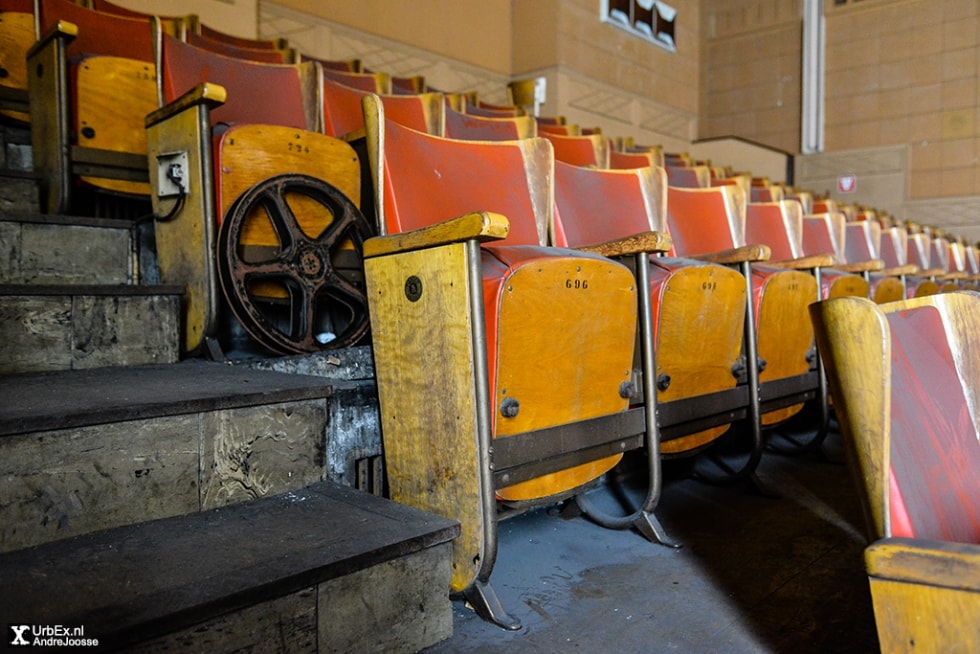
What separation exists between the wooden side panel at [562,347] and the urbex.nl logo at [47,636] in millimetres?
297

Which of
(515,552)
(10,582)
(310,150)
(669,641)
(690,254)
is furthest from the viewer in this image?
(690,254)

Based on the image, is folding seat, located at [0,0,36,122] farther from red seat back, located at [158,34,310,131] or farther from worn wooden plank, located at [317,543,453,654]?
worn wooden plank, located at [317,543,453,654]

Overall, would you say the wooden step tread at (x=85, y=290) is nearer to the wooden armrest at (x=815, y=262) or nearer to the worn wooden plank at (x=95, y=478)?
the worn wooden plank at (x=95, y=478)

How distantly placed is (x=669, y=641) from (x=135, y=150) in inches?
31.8

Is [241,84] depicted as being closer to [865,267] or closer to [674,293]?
[674,293]

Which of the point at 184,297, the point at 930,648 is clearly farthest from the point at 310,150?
the point at 930,648

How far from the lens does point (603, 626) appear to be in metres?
0.52

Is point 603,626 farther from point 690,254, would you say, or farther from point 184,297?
point 690,254

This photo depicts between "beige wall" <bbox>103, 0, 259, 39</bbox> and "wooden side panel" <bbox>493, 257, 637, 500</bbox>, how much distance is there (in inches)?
78.5

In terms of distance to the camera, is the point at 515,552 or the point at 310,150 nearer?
the point at 515,552

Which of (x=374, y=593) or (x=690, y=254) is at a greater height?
(x=690, y=254)

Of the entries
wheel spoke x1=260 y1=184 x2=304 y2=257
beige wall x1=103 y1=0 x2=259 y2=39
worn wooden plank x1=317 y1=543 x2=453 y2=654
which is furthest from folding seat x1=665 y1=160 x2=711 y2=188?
beige wall x1=103 y1=0 x2=259 y2=39

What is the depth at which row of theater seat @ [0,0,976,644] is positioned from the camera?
0.54m

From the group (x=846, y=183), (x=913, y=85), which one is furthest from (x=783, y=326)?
(x=913, y=85)
